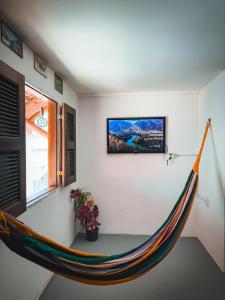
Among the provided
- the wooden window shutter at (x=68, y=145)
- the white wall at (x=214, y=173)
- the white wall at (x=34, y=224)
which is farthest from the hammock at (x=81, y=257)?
the wooden window shutter at (x=68, y=145)

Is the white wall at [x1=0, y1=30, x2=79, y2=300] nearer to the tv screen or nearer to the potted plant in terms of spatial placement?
the potted plant

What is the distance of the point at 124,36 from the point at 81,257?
5.15ft

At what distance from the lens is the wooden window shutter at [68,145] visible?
7.79ft

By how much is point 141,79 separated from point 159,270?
2222 millimetres

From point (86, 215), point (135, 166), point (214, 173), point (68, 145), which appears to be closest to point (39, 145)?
point (68, 145)

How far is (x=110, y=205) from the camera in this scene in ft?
10.6

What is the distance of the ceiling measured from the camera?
3.84 ft

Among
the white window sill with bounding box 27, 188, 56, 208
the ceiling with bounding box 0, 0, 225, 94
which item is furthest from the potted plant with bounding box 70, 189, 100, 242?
the ceiling with bounding box 0, 0, 225, 94

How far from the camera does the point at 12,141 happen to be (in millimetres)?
1303

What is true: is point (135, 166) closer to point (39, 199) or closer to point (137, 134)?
point (137, 134)

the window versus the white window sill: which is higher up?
the window

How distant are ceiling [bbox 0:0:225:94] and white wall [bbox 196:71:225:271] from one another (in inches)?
13.0

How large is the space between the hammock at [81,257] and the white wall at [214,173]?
3.37 ft

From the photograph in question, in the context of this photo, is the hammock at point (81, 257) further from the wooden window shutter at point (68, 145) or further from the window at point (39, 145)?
the wooden window shutter at point (68, 145)
